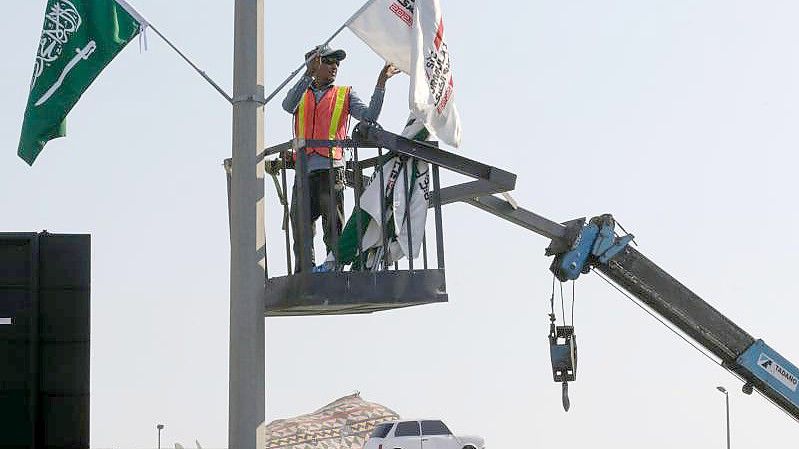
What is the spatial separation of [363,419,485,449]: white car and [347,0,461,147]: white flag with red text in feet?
89.0

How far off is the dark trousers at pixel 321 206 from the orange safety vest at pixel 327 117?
220 mm

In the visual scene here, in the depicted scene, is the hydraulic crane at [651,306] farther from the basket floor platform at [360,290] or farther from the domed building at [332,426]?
the domed building at [332,426]

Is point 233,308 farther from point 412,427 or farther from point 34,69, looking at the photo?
point 412,427

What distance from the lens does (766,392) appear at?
70.5 feet

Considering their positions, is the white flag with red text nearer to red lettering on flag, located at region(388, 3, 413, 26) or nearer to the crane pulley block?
red lettering on flag, located at region(388, 3, 413, 26)

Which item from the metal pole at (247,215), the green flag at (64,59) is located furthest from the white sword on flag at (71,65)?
the metal pole at (247,215)

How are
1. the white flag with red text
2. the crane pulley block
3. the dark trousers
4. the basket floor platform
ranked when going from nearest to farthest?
the basket floor platform
the white flag with red text
the dark trousers
the crane pulley block

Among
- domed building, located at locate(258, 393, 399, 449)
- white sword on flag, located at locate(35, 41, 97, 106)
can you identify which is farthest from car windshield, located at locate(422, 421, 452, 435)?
white sword on flag, located at locate(35, 41, 97, 106)

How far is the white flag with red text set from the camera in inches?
455

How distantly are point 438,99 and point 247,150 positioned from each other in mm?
1824

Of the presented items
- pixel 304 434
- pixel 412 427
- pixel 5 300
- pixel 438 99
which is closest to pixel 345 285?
pixel 438 99

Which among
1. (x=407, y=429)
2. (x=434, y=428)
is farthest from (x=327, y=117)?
(x=434, y=428)

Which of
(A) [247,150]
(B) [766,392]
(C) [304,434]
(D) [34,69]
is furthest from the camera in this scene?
(C) [304,434]

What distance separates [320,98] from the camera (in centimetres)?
1203
